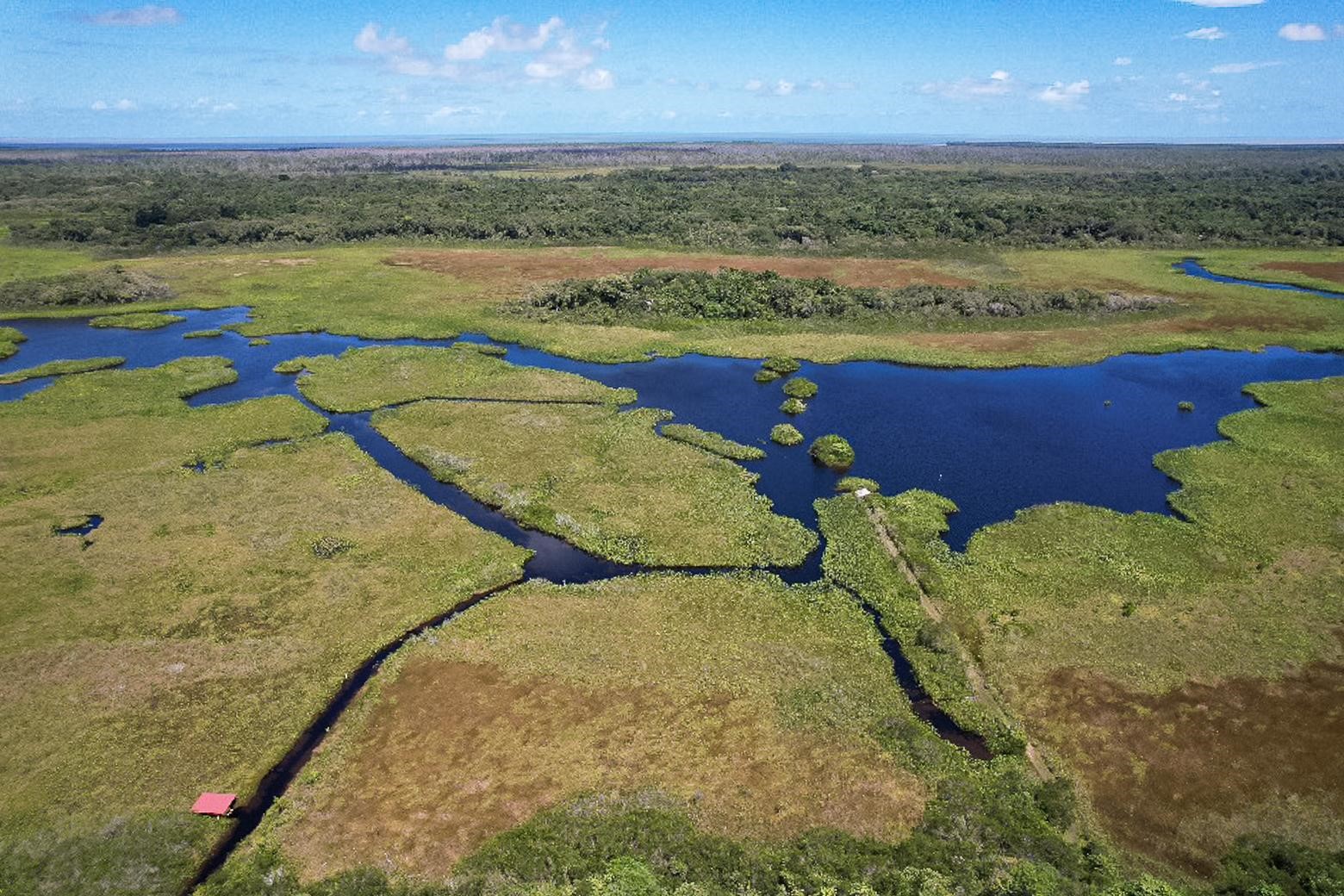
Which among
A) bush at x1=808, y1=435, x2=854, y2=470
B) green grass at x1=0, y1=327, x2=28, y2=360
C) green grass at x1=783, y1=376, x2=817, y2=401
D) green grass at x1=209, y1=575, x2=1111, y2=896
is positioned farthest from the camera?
green grass at x1=0, y1=327, x2=28, y2=360

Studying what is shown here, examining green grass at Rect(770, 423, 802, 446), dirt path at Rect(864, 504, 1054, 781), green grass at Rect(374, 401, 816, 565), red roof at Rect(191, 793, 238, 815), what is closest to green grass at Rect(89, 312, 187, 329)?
green grass at Rect(374, 401, 816, 565)

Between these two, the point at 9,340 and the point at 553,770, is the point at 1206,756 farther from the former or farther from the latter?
the point at 9,340

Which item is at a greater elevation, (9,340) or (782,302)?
(782,302)

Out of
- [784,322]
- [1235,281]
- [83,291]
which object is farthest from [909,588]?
[83,291]

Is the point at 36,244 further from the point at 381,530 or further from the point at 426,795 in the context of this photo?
the point at 426,795

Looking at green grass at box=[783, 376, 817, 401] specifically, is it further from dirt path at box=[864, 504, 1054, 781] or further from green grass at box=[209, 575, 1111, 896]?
green grass at box=[209, 575, 1111, 896]

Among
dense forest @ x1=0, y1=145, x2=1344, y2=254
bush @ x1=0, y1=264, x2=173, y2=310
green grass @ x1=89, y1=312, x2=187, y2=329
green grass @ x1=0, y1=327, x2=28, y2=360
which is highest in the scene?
dense forest @ x1=0, y1=145, x2=1344, y2=254

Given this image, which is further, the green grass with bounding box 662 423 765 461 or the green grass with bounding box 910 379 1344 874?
the green grass with bounding box 662 423 765 461

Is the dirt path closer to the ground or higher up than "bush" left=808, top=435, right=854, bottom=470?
closer to the ground
